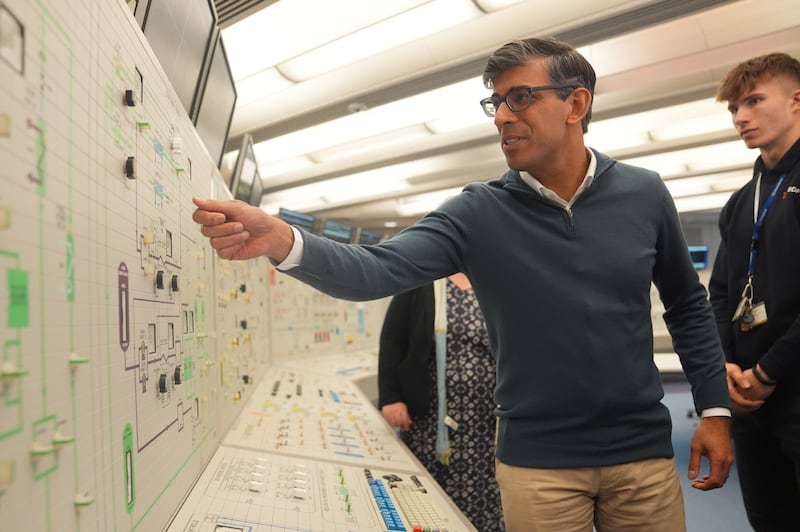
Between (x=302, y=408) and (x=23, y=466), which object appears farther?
(x=302, y=408)

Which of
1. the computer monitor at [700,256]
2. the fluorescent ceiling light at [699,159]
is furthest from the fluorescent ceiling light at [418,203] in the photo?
the computer monitor at [700,256]

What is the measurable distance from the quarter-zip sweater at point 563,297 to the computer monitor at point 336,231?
4.34 metres

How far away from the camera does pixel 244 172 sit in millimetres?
3148

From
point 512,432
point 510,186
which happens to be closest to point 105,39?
point 510,186

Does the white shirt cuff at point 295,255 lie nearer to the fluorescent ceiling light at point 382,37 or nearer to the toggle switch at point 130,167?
the toggle switch at point 130,167

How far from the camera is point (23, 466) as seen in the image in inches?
21.4

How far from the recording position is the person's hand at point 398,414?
2191mm

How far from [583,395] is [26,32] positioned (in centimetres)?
111

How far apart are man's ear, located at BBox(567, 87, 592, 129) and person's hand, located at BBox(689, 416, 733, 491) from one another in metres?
0.79

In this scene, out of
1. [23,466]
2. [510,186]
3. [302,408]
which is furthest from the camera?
[302,408]

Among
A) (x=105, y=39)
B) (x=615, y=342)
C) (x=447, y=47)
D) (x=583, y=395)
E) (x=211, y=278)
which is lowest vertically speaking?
(x=583, y=395)

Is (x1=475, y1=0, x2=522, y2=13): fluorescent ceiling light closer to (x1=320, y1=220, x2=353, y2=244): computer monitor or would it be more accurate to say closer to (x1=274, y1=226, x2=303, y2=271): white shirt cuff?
(x1=274, y1=226, x2=303, y2=271): white shirt cuff

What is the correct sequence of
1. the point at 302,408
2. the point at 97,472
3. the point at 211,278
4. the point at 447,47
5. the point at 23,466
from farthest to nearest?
the point at 447,47
the point at 302,408
the point at 211,278
the point at 97,472
the point at 23,466

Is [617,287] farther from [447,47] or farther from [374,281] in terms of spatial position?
[447,47]
